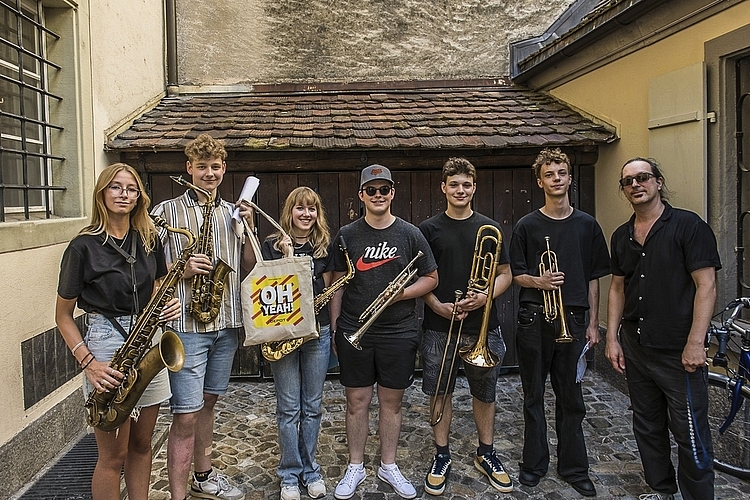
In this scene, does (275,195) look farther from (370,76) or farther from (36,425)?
(36,425)

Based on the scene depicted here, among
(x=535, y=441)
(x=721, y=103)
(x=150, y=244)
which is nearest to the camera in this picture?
(x=150, y=244)

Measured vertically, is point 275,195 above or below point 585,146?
below

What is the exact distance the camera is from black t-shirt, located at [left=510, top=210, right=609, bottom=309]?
3.88 metres

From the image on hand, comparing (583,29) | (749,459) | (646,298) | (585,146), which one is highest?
(583,29)

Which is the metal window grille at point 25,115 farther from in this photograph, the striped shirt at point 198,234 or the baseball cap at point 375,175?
the baseball cap at point 375,175

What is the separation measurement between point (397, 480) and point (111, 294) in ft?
7.50

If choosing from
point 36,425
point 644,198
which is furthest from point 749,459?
point 36,425

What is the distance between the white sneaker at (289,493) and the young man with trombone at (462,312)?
92 centimetres

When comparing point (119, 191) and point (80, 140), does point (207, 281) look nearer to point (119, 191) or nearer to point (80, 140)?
point (119, 191)

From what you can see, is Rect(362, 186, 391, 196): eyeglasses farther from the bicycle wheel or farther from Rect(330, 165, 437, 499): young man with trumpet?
the bicycle wheel

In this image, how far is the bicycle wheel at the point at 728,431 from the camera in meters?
4.05

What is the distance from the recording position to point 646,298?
3494 mm

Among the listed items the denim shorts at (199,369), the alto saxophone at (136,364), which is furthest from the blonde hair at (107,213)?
the denim shorts at (199,369)

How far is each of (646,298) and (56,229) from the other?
4.41m
